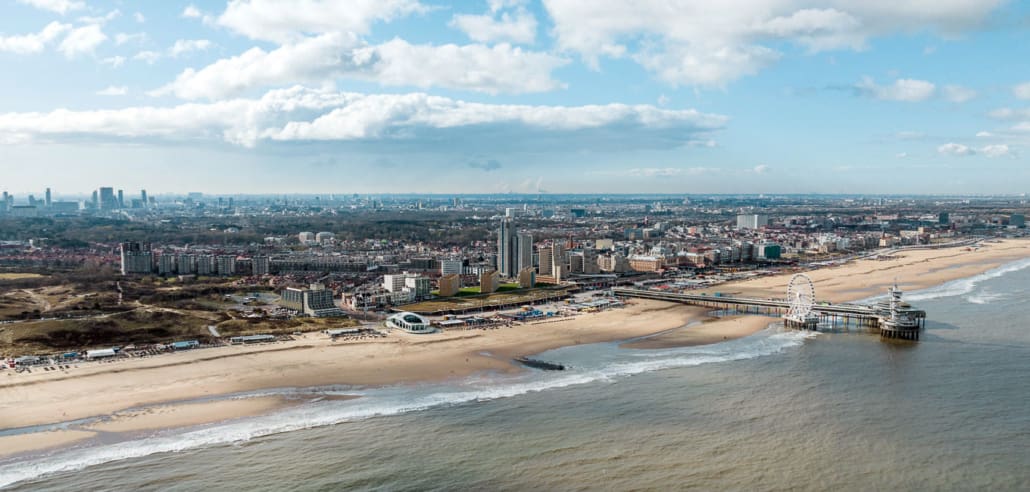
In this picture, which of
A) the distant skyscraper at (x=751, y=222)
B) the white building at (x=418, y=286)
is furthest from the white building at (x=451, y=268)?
the distant skyscraper at (x=751, y=222)

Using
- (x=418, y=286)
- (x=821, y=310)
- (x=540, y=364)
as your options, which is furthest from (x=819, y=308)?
(x=418, y=286)

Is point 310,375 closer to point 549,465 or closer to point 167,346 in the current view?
point 167,346

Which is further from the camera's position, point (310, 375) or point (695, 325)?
point (695, 325)

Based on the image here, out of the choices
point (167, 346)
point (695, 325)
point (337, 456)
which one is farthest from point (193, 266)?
point (337, 456)

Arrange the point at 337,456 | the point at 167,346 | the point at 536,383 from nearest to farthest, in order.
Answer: the point at 337,456
the point at 536,383
the point at 167,346

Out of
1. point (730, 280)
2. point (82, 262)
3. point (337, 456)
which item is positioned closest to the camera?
point (337, 456)

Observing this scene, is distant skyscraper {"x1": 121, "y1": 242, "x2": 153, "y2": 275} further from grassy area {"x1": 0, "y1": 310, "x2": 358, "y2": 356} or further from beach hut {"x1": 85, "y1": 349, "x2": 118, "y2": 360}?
beach hut {"x1": 85, "y1": 349, "x2": 118, "y2": 360}
